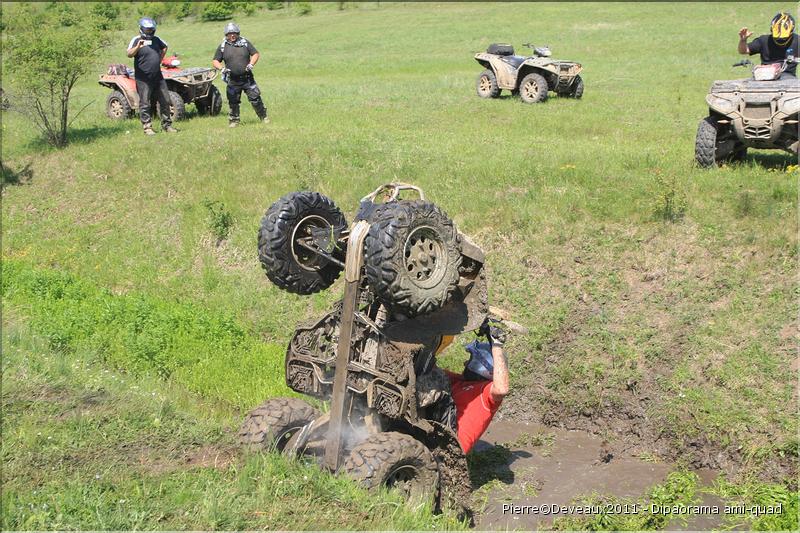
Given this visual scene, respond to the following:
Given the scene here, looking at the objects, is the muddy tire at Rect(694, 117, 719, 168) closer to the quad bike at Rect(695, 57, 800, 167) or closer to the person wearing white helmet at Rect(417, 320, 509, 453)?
the quad bike at Rect(695, 57, 800, 167)

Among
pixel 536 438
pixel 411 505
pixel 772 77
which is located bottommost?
pixel 536 438

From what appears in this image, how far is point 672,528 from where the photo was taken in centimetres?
746

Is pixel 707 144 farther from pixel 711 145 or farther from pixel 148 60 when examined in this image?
pixel 148 60

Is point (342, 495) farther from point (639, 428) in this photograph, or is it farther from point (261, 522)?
point (639, 428)

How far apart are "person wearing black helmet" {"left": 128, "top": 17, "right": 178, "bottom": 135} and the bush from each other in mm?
49621

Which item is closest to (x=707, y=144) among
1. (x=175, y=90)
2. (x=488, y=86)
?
(x=488, y=86)

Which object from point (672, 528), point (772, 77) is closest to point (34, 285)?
point (672, 528)

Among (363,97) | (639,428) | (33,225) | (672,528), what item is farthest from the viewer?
(363,97)

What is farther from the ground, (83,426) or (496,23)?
(496,23)

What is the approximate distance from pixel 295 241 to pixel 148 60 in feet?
40.2

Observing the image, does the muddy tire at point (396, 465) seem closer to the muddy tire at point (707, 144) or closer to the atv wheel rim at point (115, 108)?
the muddy tire at point (707, 144)

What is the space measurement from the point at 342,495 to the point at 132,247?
30.7 feet

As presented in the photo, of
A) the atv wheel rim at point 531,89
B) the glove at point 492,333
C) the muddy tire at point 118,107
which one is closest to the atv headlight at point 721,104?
the glove at point 492,333

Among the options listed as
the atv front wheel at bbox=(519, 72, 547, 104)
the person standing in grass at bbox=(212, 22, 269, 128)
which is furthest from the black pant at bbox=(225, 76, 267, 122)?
the atv front wheel at bbox=(519, 72, 547, 104)
